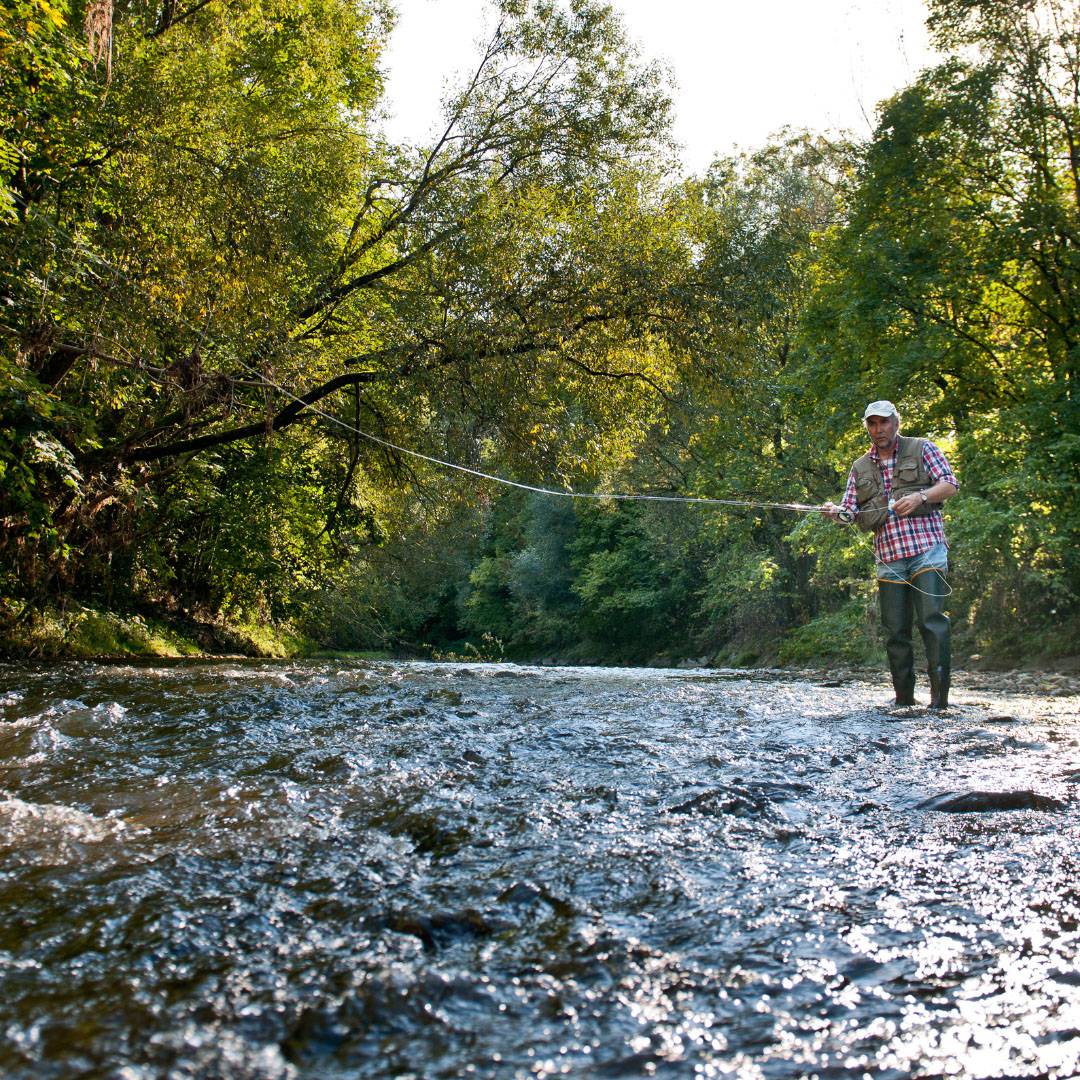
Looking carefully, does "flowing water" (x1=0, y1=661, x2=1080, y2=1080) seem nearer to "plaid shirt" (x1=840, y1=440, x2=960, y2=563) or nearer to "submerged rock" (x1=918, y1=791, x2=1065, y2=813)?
"submerged rock" (x1=918, y1=791, x2=1065, y2=813)

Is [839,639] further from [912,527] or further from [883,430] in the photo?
[883,430]

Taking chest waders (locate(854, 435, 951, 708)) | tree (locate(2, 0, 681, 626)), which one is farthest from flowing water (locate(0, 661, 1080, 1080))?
tree (locate(2, 0, 681, 626))

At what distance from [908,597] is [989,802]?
14.1 ft

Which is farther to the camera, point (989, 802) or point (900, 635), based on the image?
point (900, 635)

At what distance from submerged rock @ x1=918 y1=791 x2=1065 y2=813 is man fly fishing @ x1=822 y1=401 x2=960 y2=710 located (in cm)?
364

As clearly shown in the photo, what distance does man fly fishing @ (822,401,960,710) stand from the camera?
7461 millimetres

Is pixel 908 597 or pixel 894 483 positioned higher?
pixel 894 483

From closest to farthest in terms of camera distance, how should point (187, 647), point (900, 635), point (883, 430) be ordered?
point (883, 430)
point (900, 635)
point (187, 647)

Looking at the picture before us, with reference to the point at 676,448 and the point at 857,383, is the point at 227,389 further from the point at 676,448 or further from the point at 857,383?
the point at 676,448

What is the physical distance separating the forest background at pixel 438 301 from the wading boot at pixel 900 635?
7.31 metres

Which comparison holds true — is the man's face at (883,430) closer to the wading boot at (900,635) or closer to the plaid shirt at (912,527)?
the plaid shirt at (912,527)

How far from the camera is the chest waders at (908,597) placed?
7.50 m

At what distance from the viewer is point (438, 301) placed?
13.8m

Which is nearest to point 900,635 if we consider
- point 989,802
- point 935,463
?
point 935,463
